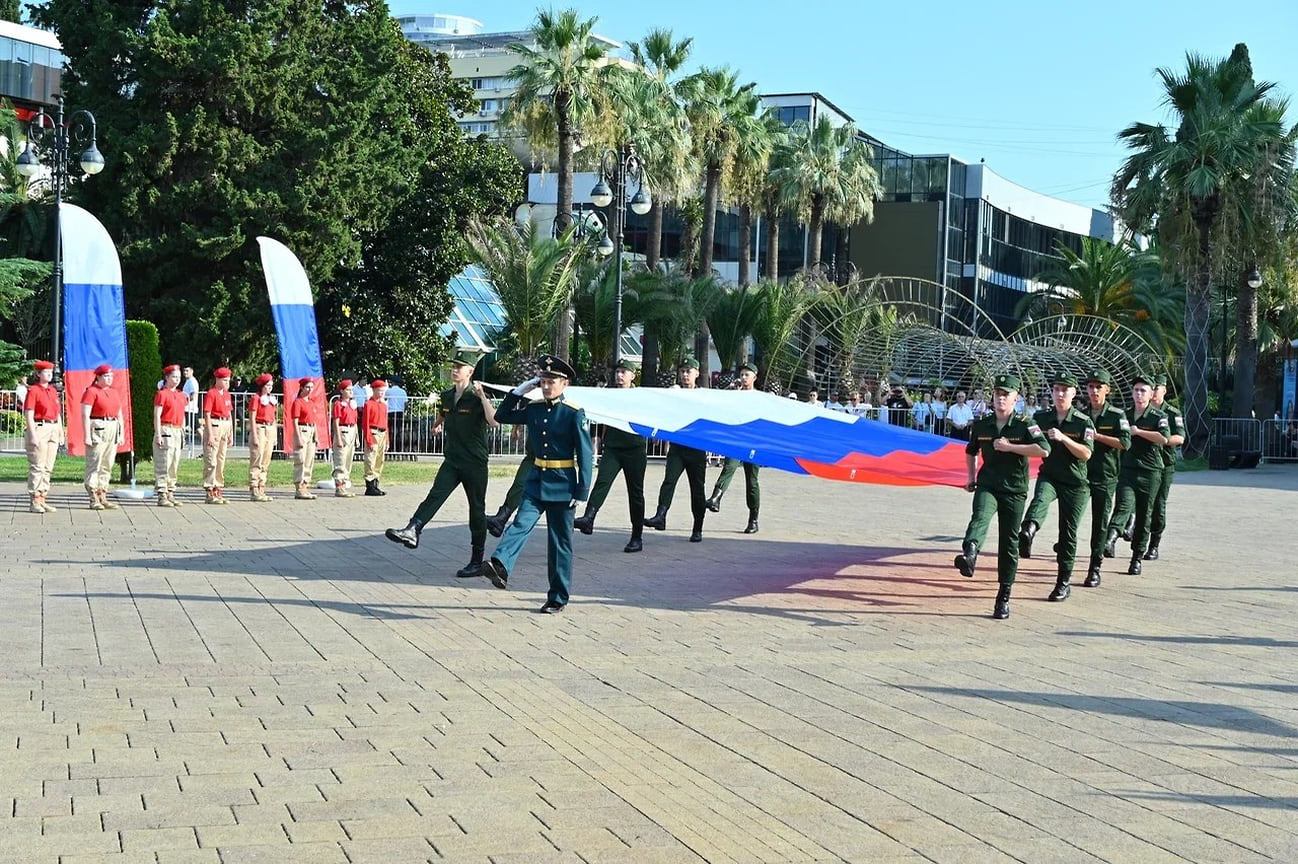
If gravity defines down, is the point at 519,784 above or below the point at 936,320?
below

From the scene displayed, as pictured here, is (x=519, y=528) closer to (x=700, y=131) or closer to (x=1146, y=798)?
(x=1146, y=798)

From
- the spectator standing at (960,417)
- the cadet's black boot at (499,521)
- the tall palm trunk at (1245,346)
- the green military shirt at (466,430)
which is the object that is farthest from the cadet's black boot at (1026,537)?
the tall palm trunk at (1245,346)

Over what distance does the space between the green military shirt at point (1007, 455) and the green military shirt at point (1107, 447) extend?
5.55 ft

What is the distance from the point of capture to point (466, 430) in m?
12.1

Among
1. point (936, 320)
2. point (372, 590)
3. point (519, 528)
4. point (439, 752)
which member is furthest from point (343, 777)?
point (936, 320)

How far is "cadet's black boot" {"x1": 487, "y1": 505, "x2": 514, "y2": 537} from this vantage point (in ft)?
42.0

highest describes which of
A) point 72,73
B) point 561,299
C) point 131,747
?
point 72,73

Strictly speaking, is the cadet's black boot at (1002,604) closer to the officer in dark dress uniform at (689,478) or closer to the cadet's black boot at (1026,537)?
the cadet's black boot at (1026,537)

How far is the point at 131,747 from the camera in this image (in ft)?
20.6

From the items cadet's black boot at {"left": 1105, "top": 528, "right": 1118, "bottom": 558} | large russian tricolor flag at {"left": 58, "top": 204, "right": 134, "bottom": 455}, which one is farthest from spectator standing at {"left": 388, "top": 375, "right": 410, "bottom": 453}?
cadet's black boot at {"left": 1105, "top": 528, "right": 1118, "bottom": 558}

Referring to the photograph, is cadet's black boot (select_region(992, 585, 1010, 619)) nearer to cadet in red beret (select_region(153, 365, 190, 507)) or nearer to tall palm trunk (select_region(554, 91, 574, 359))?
cadet in red beret (select_region(153, 365, 190, 507))

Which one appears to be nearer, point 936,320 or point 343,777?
point 343,777

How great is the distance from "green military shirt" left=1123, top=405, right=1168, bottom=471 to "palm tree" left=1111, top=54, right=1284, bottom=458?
78.9 feet

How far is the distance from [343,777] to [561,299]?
1167 inches
